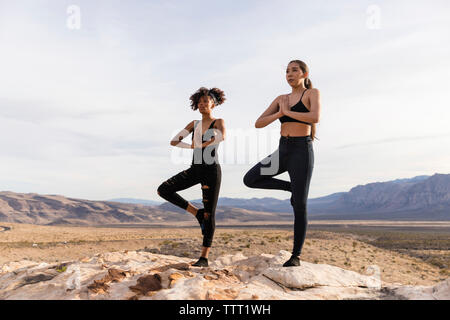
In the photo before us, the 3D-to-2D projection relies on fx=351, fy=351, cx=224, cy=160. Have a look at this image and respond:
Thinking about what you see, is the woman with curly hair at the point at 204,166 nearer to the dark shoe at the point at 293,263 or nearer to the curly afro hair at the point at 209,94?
the curly afro hair at the point at 209,94

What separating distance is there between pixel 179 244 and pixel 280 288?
1587 cm

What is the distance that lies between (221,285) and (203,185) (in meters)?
1.57

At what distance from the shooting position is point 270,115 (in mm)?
4750

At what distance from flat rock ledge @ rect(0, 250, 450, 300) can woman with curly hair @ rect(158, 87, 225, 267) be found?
2.58ft

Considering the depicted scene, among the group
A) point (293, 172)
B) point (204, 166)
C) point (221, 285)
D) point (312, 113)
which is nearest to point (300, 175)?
point (293, 172)

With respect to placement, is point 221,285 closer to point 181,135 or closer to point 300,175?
point 300,175

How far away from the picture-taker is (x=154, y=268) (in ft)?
16.3

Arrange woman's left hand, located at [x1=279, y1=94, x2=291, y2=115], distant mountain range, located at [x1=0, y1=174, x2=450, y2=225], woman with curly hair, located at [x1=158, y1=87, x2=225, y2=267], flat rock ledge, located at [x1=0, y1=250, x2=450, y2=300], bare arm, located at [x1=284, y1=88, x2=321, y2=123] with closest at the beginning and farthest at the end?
flat rock ledge, located at [x1=0, y1=250, x2=450, y2=300] < bare arm, located at [x1=284, y1=88, x2=321, y2=123] < woman's left hand, located at [x1=279, y1=94, x2=291, y2=115] < woman with curly hair, located at [x1=158, y1=87, x2=225, y2=267] < distant mountain range, located at [x1=0, y1=174, x2=450, y2=225]

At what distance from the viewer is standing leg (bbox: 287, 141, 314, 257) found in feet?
14.8

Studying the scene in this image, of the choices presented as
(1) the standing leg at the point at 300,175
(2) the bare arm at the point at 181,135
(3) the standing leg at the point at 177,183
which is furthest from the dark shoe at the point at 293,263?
(2) the bare arm at the point at 181,135

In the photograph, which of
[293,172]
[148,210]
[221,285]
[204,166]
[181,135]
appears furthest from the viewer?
[148,210]

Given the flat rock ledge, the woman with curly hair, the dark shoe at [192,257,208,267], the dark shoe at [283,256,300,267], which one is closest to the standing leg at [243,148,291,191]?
the woman with curly hair

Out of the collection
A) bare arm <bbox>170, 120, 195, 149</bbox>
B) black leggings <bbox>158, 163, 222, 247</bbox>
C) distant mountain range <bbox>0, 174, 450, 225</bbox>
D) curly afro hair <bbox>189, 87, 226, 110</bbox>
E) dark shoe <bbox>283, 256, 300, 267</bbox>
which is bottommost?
distant mountain range <bbox>0, 174, 450, 225</bbox>

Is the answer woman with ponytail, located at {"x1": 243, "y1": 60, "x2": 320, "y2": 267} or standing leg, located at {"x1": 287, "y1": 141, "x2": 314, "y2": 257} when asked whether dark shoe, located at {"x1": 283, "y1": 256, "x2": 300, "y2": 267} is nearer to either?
woman with ponytail, located at {"x1": 243, "y1": 60, "x2": 320, "y2": 267}
